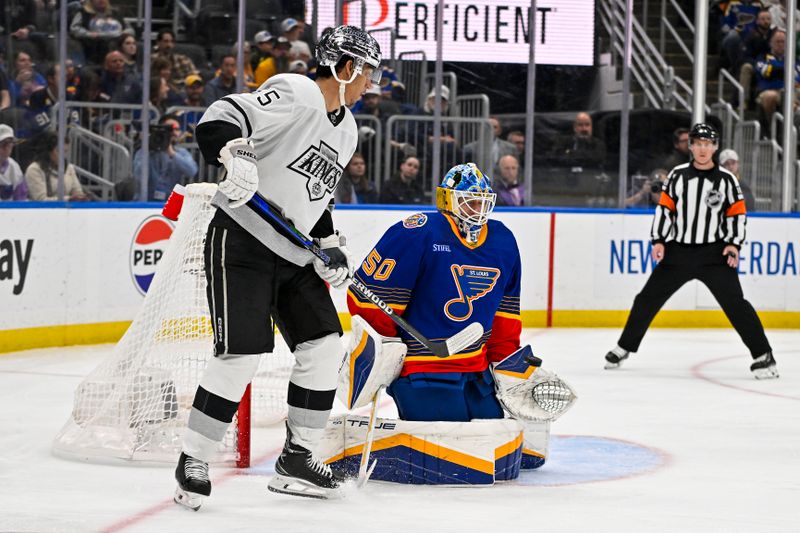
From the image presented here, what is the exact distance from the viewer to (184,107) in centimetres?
786

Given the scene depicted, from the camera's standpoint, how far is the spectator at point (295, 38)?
8523 mm

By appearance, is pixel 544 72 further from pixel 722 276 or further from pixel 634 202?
pixel 722 276

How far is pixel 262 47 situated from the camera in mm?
8406

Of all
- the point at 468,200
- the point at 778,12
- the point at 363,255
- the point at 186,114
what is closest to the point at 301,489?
the point at 468,200

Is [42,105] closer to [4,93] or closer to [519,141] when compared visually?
[4,93]

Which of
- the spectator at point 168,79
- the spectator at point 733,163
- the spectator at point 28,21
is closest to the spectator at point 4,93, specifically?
the spectator at point 28,21

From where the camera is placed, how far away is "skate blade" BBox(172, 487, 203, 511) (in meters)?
3.23

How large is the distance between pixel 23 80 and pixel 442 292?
3975mm

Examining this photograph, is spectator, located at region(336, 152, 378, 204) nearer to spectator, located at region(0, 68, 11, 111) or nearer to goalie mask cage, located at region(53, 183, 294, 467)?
spectator, located at region(0, 68, 11, 111)

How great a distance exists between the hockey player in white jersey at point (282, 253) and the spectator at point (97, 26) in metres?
4.60

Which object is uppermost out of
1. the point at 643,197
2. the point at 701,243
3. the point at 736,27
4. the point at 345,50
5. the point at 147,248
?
the point at 736,27

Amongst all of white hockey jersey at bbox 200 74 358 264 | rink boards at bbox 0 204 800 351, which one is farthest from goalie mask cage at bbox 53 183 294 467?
rink boards at bbox 0 204 800 351

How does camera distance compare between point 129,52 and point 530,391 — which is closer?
point 530,391

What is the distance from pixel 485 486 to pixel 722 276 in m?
3.05
